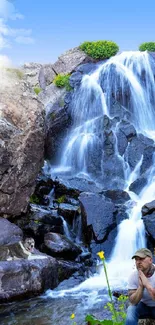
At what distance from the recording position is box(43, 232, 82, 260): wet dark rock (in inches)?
471

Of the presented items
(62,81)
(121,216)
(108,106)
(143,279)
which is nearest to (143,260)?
(143,279)

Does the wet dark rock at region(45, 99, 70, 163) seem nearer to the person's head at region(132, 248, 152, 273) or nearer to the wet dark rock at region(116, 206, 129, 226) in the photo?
the wet dark rock at region(116, 206, 129, 226)

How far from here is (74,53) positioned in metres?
24.8

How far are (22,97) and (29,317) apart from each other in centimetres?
687

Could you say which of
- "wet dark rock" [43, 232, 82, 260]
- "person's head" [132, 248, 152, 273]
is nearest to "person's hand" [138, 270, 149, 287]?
"person's head" [132, 248, 152, 273]

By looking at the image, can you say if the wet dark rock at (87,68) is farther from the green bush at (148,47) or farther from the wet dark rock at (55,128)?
the green bush at (148,47)

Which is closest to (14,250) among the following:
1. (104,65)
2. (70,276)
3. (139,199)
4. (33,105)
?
(70,276)

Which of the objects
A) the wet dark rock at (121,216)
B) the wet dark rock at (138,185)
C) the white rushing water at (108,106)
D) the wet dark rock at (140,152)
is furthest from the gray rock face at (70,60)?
the wet dark rock at (121,216)

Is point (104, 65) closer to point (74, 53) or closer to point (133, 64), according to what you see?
point (133, 64)

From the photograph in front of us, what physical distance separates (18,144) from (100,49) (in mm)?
13289

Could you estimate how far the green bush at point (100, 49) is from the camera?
2386 cm

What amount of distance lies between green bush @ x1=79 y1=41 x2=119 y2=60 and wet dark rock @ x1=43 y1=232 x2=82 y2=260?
14.2 m

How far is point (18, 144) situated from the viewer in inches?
483

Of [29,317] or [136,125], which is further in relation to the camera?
[136,125]
